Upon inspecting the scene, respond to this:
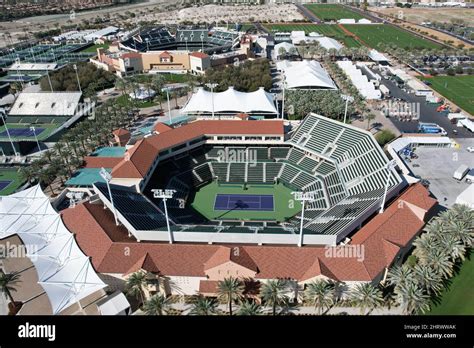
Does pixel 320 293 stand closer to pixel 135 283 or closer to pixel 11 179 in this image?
pixel 135 283

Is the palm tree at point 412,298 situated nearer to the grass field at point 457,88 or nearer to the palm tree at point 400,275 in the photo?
the palm tree at point 400,275

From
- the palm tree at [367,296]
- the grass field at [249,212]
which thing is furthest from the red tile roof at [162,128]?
the palm tree at [367,296]

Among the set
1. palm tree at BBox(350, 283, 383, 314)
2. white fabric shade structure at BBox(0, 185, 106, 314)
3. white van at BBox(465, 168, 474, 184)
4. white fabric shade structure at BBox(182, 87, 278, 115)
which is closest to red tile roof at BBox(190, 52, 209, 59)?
white fabric shade structure at BBox(182, 87, 278, 115)

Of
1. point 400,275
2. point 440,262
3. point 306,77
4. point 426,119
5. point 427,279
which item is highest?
point 306,77

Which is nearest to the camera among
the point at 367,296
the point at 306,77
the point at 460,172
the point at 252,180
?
the point at 367,296

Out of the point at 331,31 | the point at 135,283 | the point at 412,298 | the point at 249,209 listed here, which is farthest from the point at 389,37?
the point at 135,283

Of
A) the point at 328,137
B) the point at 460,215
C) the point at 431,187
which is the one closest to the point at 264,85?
the point at 328,137

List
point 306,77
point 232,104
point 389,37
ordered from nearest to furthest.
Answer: point 232,104
point 306,77
point 389,37
